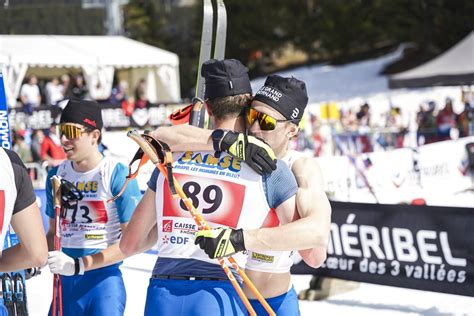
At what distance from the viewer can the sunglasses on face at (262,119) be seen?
373 cm

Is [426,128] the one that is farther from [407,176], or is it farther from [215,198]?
[215,198]

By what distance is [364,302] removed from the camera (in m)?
8.61

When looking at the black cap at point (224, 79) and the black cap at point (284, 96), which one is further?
the black cap at point (284, 96)

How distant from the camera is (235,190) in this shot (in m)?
3.49

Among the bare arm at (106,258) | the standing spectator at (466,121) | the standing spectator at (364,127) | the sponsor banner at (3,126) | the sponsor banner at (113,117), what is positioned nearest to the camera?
the bare arm at (106,258)

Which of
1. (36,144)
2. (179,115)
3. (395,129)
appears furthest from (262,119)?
(395,129)

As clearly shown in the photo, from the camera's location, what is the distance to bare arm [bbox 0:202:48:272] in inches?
136

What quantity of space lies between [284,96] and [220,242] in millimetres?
752

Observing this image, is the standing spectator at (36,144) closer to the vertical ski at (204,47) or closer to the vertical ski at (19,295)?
the vertical ski at (204,47)

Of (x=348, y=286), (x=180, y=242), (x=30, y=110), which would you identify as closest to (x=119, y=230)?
(x=180, y=242)

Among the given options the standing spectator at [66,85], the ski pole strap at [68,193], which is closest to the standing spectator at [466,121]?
the standing spectator at [66,85]

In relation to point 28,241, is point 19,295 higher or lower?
lower

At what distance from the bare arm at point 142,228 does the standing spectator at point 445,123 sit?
65.0 ft

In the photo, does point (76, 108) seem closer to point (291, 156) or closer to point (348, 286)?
point (291, 156)
